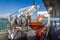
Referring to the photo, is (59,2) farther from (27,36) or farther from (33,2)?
(27,36)

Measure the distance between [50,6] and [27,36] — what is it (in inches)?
18.2

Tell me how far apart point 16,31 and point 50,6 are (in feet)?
1.70

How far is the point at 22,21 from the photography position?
1.77 meters

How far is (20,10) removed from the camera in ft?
5.79

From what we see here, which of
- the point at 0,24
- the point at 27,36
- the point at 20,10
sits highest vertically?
the point at 20,10

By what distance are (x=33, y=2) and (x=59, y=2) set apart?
31cm

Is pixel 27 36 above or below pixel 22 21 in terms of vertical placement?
below

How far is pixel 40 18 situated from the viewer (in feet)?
5.76

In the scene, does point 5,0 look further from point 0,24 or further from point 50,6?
point 50,6

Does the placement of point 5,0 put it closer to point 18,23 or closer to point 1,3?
point 1,3

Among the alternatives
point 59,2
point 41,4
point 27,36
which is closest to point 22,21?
point 27,36

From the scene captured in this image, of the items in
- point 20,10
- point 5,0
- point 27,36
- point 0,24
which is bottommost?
point 27,36

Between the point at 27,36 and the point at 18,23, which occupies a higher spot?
the point at 18,23

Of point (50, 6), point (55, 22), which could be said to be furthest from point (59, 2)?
point (55, 22)
